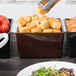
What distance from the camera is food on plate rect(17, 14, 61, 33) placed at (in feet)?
4.76

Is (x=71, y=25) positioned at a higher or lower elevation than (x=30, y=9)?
lower

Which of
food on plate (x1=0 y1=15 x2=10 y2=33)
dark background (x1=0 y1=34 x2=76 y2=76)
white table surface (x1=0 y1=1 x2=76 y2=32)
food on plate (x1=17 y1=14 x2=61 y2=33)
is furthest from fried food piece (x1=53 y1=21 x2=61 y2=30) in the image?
white table surface (x1=0 y1=1 x2=76 y2=32)

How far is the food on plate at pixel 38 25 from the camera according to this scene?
1.45 m

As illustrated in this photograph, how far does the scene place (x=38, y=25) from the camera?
4.90ft

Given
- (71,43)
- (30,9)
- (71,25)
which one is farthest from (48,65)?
(30,9)

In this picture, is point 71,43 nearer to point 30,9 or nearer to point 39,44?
point 39,44

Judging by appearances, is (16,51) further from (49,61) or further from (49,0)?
(49,0)

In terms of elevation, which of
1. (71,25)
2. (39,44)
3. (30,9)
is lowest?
(39,44)

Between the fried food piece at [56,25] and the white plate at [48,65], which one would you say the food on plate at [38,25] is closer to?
the fried food piece at [56,25]

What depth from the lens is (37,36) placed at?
1.44 m

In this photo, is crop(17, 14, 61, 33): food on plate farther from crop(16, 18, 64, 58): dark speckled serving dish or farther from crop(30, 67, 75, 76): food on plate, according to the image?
crop(30, 67, 75, 76): food on plate

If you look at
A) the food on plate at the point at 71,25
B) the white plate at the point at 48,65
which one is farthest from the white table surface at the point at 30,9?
the white plate at the point at 48,65

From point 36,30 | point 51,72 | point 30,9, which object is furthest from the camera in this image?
point 30,9

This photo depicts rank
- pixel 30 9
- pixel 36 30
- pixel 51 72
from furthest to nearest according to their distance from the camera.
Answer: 1. pixel 30 9
2. pixel 36 30
3. pixel 51 72
